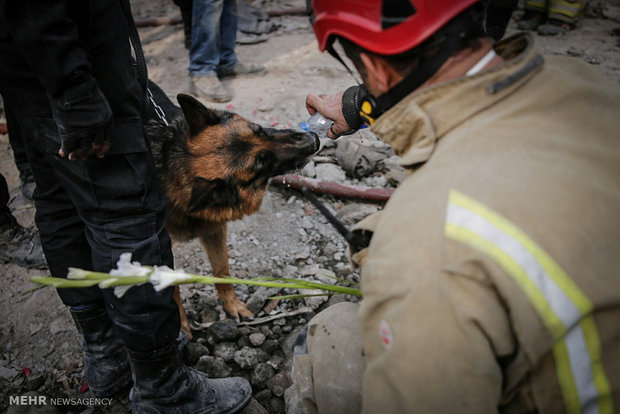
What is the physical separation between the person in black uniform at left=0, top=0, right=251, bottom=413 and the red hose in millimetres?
1892

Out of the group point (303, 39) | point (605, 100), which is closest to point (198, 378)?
point (605, 100)

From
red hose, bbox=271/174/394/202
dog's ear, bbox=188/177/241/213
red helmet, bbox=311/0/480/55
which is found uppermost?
red helmet, bbox=311/0/480/55

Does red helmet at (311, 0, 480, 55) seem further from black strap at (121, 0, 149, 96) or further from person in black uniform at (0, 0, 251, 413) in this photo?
black strap at (121, 0, 149, 96)

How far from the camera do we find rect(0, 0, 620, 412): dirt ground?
279 centimetres

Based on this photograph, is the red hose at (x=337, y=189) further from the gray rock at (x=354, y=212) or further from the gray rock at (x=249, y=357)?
the gray rock at (x=249, y=357)

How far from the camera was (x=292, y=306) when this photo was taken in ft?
10.2

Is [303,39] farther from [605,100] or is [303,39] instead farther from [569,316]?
[569,316]

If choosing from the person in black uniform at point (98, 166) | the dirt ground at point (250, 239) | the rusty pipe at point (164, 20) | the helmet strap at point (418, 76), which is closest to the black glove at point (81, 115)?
the person in black uniform at point (98, 166)

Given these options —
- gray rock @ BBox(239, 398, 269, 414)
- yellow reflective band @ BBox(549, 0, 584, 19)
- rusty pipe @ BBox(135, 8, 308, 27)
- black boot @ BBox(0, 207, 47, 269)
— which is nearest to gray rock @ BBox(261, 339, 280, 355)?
gray rock @ BBox(239, 398, 269, 414)

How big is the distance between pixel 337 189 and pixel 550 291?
2.99 m

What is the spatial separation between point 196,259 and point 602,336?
3140 mm

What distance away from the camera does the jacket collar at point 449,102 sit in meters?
1.17

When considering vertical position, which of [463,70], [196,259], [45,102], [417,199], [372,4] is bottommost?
[196,259]

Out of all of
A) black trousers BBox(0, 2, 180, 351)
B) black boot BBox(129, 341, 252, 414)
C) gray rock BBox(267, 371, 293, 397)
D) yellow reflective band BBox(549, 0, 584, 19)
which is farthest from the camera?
yellow reflective band BBox(549, 0, 584, 19)
